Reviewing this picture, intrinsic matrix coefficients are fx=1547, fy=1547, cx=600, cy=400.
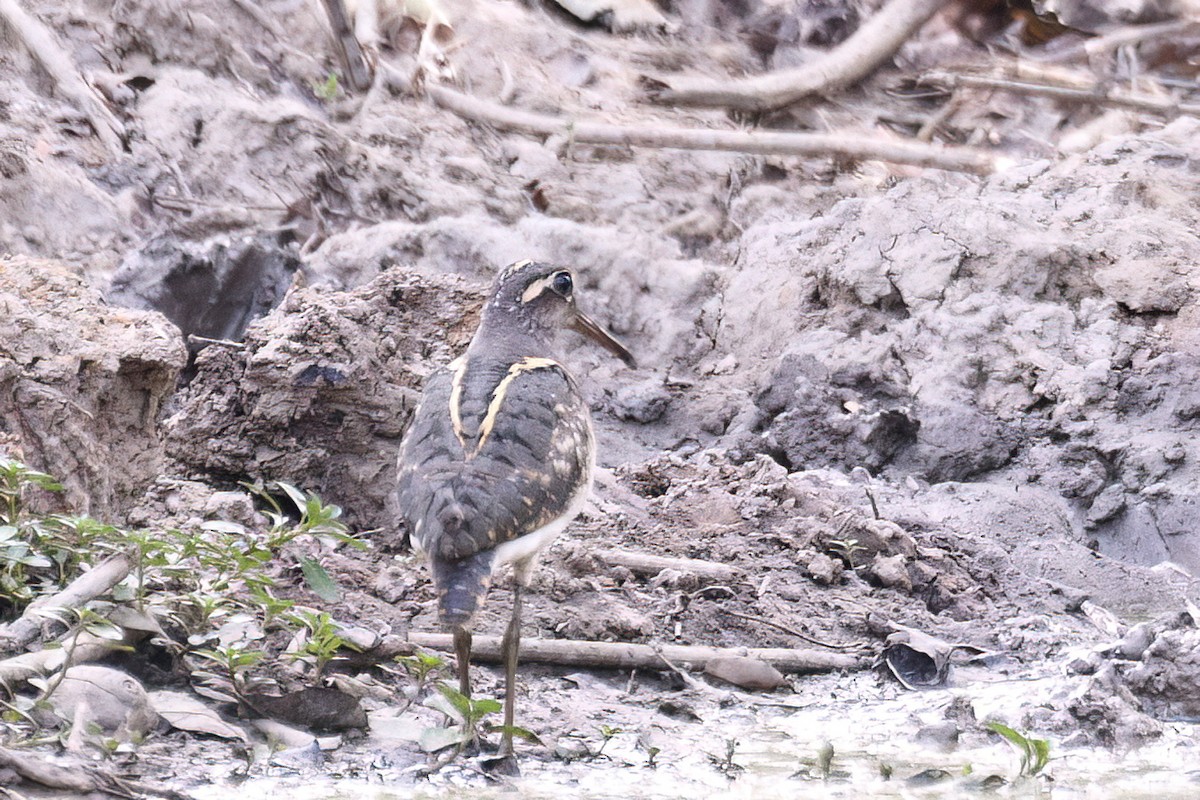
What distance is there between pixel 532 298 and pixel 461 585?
1.80 m

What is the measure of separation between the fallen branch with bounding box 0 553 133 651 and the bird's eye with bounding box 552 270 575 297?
2.09 m

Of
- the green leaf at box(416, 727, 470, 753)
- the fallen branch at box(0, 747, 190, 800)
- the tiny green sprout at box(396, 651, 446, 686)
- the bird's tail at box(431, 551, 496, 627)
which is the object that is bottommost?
the tiny green sprout at box(396, 651, 446, 686)

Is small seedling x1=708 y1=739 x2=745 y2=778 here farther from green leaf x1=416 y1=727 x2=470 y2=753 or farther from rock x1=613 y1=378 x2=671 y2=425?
rock x1=613 y1=378 x2=671 y2=425

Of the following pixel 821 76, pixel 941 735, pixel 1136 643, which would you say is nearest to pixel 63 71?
pixel 821 76

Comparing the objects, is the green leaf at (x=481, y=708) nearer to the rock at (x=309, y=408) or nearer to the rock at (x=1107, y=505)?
the rock at (x=309, y=408)

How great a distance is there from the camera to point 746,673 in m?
5.57

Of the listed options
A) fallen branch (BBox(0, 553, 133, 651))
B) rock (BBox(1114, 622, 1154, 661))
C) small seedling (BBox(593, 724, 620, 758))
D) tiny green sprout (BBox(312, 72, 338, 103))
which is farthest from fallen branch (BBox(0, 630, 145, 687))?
tiny green sprout (BBox(312, 72, 338, 103))

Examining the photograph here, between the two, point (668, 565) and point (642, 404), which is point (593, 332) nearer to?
point (668, 565)

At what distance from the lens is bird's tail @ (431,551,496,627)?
4406mm

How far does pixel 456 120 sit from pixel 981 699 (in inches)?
268

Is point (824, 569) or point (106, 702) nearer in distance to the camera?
point (106, 702)

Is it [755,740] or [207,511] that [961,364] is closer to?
[755,740]

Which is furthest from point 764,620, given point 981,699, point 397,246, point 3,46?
point 3,46

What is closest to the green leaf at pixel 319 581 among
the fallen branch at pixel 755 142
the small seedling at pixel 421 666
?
the small seedling at pixel 421 666
